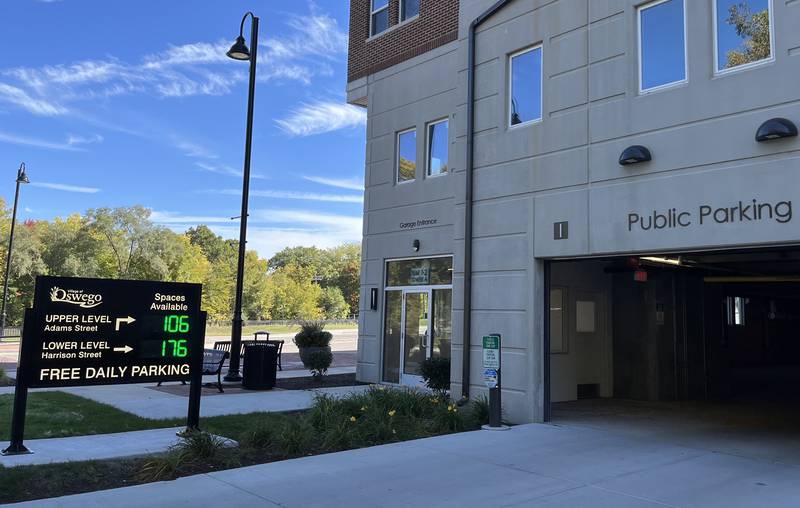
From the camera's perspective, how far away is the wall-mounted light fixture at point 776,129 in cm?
709

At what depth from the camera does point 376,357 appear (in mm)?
15250

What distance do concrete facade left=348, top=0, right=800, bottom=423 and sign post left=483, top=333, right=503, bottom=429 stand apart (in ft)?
2.12

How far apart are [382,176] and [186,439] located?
9633 millimetres

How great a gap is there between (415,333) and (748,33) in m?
8.89

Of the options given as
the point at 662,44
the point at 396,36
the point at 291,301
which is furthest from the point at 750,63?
the point at 291,301

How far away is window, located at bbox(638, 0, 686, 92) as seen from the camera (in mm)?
8508

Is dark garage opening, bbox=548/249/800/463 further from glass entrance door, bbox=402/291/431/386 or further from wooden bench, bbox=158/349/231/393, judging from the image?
wooden bench, bbox=158/349/231/393

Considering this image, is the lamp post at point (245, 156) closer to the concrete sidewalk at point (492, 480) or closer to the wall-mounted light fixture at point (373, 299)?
the wall-mounted light fixture at point (373, 299)

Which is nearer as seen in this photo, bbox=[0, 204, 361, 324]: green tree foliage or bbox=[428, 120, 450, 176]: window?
bbox=[428, 120, 450, 176]: window

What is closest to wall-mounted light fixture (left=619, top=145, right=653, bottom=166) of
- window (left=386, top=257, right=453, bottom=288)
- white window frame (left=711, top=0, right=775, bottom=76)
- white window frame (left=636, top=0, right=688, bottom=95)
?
white window frame (left=636, top=0, right=688, bottom=95)

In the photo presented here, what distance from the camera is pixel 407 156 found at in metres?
15.4

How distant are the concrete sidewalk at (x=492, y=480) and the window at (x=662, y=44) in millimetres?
4806

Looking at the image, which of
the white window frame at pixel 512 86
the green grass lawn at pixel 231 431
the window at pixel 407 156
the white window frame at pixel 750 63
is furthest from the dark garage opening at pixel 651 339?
the window at pixel 407 156

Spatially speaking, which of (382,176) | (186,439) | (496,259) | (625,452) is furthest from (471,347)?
(382,176)
